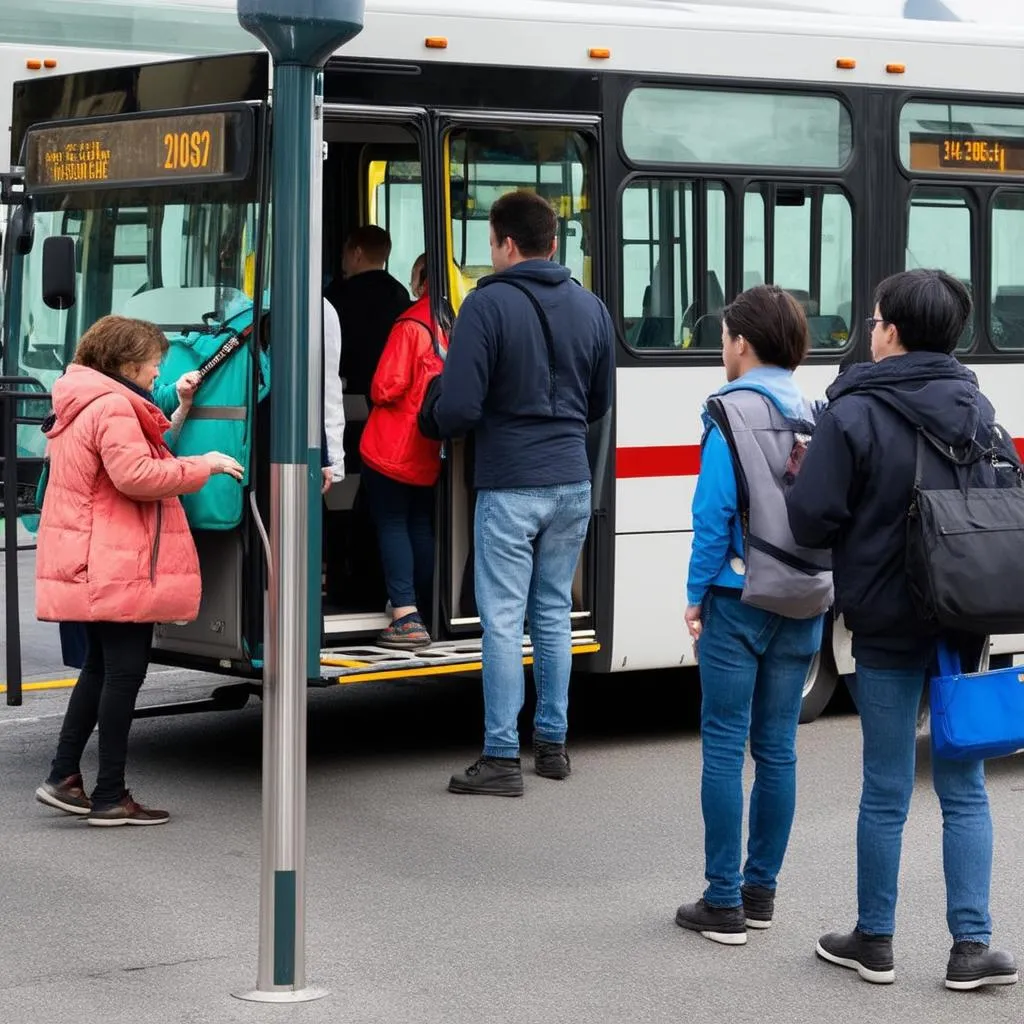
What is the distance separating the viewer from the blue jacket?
5.93m

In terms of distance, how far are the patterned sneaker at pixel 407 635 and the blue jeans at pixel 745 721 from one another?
2.39 meters

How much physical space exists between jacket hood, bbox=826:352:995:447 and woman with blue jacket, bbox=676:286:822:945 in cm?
41

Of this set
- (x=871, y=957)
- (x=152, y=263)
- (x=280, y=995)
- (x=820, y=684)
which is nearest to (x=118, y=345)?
(x=152, y=263)

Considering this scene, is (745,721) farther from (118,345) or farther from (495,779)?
(118,345)

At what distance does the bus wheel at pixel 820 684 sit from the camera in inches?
375

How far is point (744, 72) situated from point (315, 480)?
4309mm

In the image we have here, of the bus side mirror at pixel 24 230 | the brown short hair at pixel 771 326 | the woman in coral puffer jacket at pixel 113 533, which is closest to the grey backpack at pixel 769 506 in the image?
the brown short hair at pixel 771 326

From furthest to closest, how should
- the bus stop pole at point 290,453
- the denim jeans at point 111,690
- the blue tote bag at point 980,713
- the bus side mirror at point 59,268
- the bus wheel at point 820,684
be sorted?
1. the bus wheel at point 820,684
2. the bus side mirror at point 59,268
3. the denim jeans at point 111,690
4. the blue tote bag at point 980,713
5. the bus stop pole at point 290,453

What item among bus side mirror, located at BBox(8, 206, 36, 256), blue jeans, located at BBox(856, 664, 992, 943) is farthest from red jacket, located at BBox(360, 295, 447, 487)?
blue jeans, located at BBox(856, 664, 992, 943)

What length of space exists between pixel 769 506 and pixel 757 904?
1190 millimetres

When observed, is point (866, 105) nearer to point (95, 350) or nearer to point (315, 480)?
point (95, 350)

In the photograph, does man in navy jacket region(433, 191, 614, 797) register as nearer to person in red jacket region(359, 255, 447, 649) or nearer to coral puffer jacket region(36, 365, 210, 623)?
person in red jacket region(359, 255, 447, 649)

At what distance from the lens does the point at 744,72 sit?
358 inches

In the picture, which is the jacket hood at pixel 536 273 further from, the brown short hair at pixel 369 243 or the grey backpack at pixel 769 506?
the grey backpack at pixel 769 506
